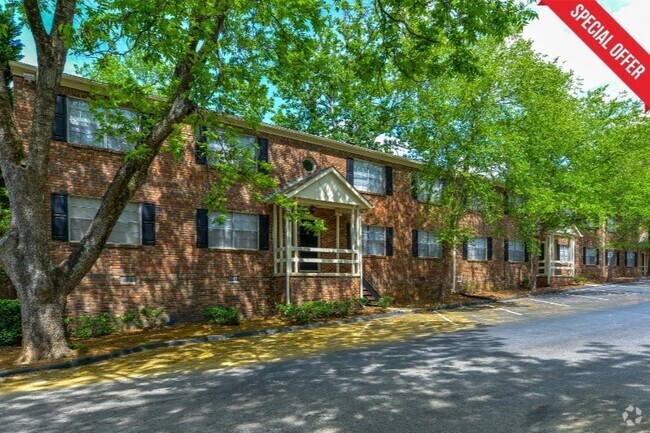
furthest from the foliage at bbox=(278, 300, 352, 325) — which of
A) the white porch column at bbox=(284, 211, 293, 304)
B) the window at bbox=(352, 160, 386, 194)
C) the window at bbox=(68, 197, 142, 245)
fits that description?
the window at bbox=(352, 160, 386, 194)

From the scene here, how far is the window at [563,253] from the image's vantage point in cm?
3496

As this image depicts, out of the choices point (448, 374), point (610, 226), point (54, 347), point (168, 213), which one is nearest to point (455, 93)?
point (168, 213)

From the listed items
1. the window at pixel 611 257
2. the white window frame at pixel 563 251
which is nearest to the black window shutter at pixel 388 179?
the white window frame at pixel 563 251

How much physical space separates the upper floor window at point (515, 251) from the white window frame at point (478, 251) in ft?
7.69

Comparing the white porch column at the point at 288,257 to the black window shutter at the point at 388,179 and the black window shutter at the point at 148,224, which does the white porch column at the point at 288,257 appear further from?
the black window shutter at the point at 388,179

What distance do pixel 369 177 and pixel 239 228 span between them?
704cm

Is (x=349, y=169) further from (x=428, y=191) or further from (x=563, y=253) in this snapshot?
(x=563, y=253)

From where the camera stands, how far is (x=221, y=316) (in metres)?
14.7

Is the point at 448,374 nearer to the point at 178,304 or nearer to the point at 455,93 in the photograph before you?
the point at 178,304

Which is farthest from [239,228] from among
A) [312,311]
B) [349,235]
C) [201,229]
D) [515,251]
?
[515,251]

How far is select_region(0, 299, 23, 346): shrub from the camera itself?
11484 mm

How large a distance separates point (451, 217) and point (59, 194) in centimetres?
1439

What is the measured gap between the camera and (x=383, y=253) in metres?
21.8

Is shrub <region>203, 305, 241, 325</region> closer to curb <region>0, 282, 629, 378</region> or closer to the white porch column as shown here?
curb <region>0, 282, 629, 378</region>
